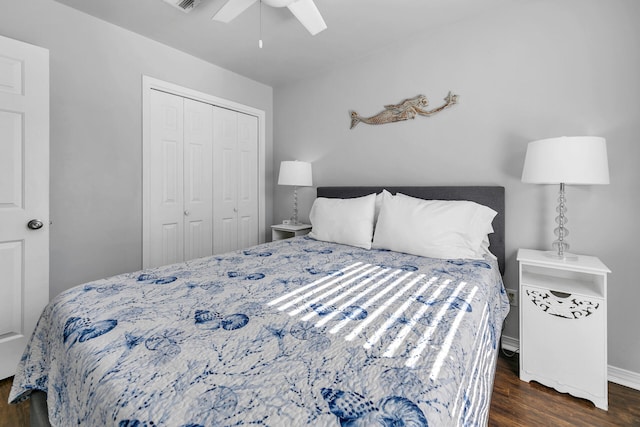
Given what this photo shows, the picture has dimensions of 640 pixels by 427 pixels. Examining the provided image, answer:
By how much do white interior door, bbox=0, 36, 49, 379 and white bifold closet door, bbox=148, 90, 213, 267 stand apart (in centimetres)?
78

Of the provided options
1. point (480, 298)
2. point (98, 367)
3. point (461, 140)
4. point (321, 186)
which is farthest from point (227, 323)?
point (321, 186)

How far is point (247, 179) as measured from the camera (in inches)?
139

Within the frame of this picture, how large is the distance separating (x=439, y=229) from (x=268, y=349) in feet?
4.83

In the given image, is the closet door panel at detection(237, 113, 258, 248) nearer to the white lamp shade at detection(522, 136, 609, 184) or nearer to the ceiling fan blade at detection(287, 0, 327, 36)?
the ceiling fan blade at detection(287, 0, 327, 36)

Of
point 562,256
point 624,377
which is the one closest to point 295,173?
point 562,256

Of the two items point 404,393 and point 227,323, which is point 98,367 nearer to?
point 227,323

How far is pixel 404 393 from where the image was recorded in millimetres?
669

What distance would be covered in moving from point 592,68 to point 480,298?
1.69 m

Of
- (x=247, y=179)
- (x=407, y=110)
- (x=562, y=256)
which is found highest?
(x=407, y=110)

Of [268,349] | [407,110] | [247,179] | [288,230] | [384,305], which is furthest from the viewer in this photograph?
[247,179]

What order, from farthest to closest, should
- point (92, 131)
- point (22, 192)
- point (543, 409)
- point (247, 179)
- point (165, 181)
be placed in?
point (247, 179)
point (165, 181)
point (92, 131)
point (22, 192)
point (543, 409)

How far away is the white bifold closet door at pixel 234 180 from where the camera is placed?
10.5 ft

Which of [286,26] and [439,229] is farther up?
[286,26]

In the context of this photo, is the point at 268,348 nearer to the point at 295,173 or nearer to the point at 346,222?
the point at 346,222
